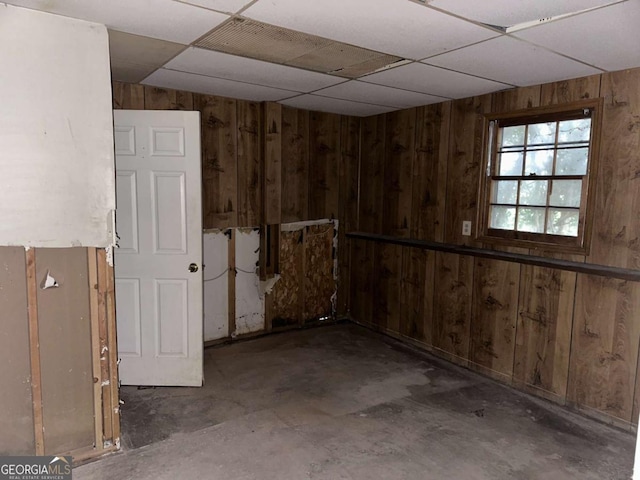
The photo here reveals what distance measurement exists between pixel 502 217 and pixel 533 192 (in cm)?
33

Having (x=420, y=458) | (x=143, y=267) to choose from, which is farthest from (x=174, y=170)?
(x=420, y=458)

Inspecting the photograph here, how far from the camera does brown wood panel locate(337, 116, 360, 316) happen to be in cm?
514

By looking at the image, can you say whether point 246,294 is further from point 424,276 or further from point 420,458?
point 420,458

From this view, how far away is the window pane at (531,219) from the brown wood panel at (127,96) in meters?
3.30

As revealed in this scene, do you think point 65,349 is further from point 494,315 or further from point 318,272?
point 494,315

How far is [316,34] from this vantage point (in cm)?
243

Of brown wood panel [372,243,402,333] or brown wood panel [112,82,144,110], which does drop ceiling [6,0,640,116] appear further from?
brown wood panel [372,243,402,333]

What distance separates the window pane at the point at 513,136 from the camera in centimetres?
354

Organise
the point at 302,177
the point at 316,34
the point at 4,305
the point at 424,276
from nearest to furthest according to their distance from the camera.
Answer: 1. the point at 4,305
2. the point at 316,34
3. the point at 424,276
4. the point at 302,177

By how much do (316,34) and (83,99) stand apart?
1.30 m

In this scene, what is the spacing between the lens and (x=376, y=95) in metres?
3.94

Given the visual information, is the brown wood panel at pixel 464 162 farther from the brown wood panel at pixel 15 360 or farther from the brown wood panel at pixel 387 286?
the brown wood panel at pixel 15 360

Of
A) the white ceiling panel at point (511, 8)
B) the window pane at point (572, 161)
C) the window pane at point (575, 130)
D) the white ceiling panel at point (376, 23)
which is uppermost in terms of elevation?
the white ceiling panel at point (376, 23)

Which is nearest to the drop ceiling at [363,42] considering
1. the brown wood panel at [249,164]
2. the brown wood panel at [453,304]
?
the brown wood panel at [249,164]
